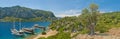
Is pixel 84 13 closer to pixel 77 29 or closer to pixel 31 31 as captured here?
pixel 77 29

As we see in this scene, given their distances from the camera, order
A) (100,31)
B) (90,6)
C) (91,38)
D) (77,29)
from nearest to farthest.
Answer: (91,38)
(90,6)
(100,31)
(77,29)

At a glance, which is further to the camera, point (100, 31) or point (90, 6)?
point (100, 31)

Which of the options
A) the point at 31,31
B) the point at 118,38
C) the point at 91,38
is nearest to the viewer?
the point at 118,38

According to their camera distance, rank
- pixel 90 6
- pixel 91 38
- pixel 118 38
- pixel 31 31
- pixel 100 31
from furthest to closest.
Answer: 1. pixel 31 31
2. pixel 100 31
3. pixel 90 6
4. pixel 91 38
5. pixel 118 38

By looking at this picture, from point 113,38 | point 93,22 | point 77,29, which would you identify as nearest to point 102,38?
point 113,38

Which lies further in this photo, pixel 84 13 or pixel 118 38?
pixel 84 13

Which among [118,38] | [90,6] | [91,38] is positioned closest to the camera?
[118,38]

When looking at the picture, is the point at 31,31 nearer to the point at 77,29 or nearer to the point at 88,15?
the point at 77,29

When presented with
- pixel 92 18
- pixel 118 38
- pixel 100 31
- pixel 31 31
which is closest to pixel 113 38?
pixel 118 38

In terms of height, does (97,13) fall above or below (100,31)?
above
